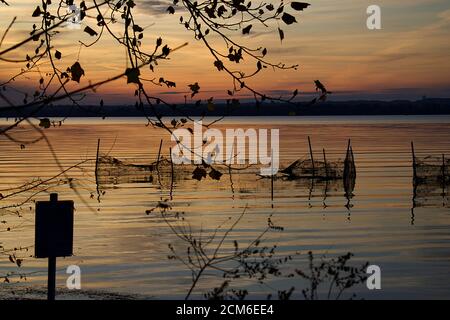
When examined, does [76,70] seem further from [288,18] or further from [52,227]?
[52,227]

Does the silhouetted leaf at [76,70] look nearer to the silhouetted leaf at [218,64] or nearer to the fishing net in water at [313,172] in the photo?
the silhouetted leaf at [218,64]

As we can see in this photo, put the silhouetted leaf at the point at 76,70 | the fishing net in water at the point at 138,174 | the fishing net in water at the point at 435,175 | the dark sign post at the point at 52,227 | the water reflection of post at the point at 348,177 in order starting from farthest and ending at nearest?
the fishing net in water at the point at 138,174 → the fishing net in water at the point at 435,175 → the water reflection of post at the point at 348,177 → the dark sign post at the point at 52,227 → the silhouetted leaf at the point at 76,70

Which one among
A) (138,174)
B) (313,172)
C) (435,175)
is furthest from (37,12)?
(138,174)

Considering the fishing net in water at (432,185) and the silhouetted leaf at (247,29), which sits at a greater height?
the silhouetted leaf at (247,29)

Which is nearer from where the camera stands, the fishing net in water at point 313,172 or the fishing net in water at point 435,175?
the fishing net in water at point 435,175

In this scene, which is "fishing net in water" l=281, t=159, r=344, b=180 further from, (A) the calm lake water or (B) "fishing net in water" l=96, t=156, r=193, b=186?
(B) "fishing net in water" l=96, t=156, r=193, b=186

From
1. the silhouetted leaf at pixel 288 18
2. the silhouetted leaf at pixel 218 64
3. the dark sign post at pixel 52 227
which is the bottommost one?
the dark sign post at pixel 52 227

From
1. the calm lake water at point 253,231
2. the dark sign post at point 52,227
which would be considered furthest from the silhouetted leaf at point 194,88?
the calm lake water at point 253,231

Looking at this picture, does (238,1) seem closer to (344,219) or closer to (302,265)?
(302,265)

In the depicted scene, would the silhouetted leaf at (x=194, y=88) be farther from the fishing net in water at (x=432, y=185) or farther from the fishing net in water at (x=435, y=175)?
the fishing net in water at (x=435, y=175)

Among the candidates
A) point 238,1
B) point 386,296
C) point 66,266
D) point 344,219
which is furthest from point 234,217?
point 238,1

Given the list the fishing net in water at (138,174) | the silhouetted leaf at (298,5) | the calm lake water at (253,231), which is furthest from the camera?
the fishing net in water at (138,174)

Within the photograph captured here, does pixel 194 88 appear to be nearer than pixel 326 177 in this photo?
Yes

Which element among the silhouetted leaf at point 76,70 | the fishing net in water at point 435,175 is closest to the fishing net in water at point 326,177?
the fishing net in water at point 435,175
